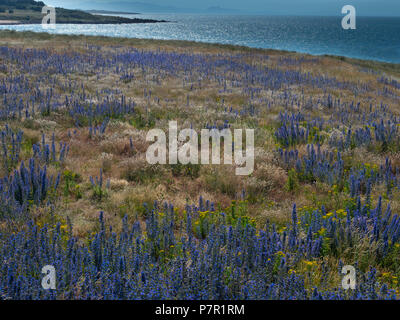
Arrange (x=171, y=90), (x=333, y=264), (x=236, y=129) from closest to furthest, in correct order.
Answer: (x=333, y=264)
(x=236, y=129)
(x=171, y=90)

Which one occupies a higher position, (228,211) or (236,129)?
(236,129)

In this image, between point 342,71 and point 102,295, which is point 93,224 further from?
point 342,71

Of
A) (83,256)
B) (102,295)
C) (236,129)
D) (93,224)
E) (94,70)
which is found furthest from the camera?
(94,70)

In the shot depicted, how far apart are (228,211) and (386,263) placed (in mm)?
2143

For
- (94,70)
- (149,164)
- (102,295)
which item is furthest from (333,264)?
(94,70)

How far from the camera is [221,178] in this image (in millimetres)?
6023

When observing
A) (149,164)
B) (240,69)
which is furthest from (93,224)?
(240,69)

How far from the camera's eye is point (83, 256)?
10.8ft

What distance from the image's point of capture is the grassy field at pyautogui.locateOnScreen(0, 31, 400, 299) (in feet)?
11.6

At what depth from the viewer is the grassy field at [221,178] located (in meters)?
3.53

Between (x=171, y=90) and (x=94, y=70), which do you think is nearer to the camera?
(x=171, y=90)

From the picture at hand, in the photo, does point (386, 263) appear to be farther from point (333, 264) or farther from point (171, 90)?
point (171, 90)

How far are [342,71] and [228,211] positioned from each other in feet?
65.3

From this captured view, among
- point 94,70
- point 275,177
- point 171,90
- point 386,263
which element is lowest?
point 386,263
